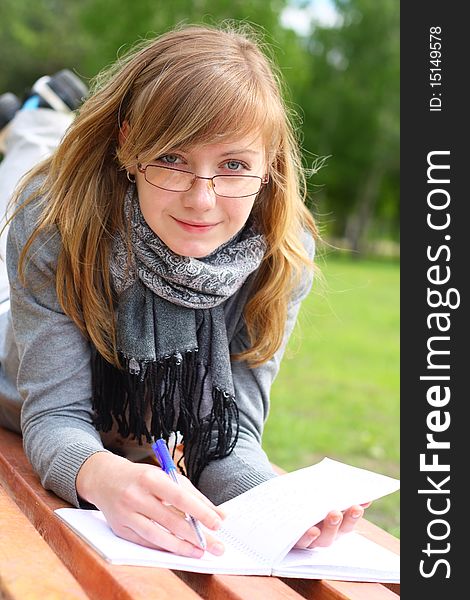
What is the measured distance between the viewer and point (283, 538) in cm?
160

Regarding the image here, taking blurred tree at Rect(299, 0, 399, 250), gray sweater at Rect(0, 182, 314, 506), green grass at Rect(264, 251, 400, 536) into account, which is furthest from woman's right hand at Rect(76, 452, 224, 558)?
blurred tree at Rect(299, 0, 399, 250)

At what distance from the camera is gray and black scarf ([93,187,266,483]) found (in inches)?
79.0

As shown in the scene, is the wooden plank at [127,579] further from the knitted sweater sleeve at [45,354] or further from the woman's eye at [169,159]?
the woman's eye at [169,159]

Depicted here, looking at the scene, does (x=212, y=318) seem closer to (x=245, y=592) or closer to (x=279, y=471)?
(x=279, y=471)

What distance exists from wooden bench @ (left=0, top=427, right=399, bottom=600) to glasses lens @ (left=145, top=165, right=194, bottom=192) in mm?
668

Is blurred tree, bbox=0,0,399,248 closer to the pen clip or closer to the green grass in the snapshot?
the green grass

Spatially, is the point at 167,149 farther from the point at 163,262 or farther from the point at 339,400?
the point at 339,400

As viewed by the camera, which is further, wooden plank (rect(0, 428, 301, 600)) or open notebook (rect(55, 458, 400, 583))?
open notebook (rect(55, 458, 400, 583))

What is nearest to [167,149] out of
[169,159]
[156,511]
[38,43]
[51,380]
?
[169,159]

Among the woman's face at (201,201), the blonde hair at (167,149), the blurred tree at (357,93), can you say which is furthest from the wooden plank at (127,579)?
the blurred tree at (357,93)

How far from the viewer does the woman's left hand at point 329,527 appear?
1.62m

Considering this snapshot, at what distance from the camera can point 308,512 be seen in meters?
1.66

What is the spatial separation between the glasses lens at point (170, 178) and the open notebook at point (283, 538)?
2.07ft

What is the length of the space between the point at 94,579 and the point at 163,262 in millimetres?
771
